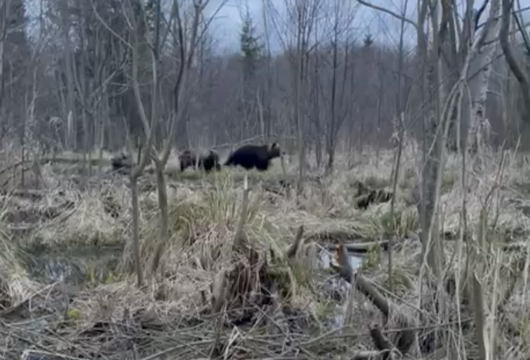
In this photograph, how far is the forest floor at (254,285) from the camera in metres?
3.73

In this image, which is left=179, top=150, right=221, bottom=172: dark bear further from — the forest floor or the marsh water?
the marsh water

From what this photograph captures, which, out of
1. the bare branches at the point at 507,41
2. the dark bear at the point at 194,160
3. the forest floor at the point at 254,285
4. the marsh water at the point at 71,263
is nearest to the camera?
the bare branches at the point at 507,41

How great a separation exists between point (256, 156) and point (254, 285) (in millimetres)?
13072

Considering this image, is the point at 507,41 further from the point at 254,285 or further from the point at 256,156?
the point at 256,156

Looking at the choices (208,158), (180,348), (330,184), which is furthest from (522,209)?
(208,158)

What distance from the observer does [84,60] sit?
796 inches

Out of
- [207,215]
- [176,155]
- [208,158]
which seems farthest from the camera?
[176,155]

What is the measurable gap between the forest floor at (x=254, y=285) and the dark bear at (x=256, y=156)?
8.79 metres

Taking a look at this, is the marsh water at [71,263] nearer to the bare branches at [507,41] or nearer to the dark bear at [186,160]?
the bare branches at [507,41]

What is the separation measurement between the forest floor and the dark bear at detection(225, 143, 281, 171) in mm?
8790

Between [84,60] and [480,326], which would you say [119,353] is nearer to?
[480,326]

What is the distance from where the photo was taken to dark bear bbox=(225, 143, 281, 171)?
18.9m

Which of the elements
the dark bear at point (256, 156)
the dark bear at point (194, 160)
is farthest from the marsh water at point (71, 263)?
the dark bear at point (256, 156)

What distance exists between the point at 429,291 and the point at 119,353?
2.08 meters
